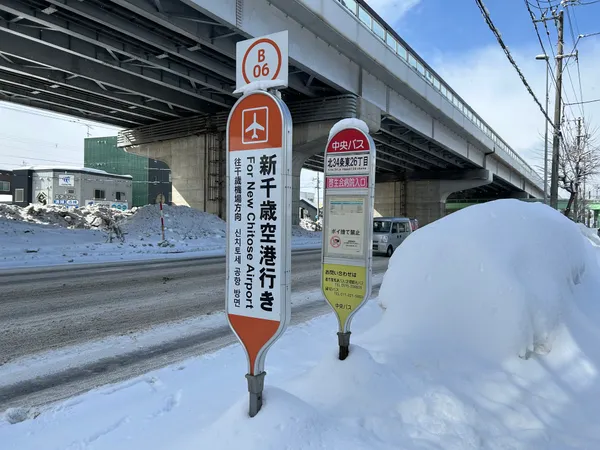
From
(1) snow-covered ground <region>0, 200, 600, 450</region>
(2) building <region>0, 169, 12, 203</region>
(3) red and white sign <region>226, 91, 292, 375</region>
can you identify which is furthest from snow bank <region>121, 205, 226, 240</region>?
(2) building <region>0, 169, 12, 203</region>

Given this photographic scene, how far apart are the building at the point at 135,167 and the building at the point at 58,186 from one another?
491 inches

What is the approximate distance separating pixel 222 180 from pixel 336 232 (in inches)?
967

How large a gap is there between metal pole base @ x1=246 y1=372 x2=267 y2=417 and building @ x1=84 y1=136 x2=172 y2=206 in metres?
62.7

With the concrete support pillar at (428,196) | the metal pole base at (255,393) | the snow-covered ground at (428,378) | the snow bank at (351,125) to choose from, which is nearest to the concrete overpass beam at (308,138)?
the snow-covered ground at (428,378)

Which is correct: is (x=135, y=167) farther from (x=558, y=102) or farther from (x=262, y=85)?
(x=262, y=85)

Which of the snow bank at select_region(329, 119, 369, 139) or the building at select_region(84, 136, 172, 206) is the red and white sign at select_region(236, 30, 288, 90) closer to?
the snow bank at select_region(329, 119, 369, 139)

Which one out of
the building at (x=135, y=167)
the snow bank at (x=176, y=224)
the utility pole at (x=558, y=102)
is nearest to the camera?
the utility pole at (x=558, y=102)

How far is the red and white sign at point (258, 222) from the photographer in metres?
2.70

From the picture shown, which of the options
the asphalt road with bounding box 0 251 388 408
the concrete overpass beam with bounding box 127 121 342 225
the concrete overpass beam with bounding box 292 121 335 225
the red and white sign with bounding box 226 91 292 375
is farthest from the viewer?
the concrete overpass beam with bounding box 127 121 342 225

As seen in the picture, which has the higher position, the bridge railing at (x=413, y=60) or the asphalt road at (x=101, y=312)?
the bridge railing at (x=413, y=60)

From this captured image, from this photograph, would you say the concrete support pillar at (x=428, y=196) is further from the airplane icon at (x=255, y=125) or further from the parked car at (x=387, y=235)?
the airplane icon at (x=255, y=125)

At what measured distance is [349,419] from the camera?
2.89 meters

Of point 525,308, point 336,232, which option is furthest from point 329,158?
point 525,308

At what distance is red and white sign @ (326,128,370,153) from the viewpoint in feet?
13.5
